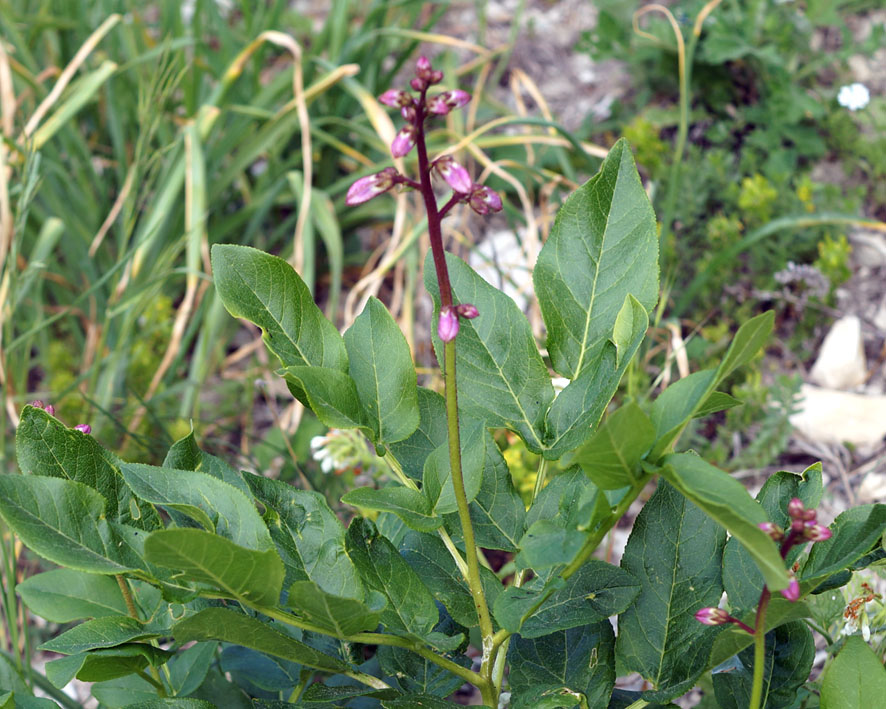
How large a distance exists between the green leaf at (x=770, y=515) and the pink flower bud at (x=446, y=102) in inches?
18.6

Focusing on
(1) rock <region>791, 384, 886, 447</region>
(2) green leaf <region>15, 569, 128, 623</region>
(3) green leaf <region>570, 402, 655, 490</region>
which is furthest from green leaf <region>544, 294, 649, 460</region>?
(1) rock <region>791, 384, 886, 447</region>

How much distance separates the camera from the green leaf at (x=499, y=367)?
2.94 ft

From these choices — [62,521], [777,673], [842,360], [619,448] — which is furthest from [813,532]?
[842,360]

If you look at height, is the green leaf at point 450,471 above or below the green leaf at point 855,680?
above

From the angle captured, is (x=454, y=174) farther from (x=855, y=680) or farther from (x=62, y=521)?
(x=855, y=680)

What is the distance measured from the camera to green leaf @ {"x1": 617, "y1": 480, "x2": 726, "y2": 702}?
2.96ft

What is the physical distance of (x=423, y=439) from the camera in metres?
0.93

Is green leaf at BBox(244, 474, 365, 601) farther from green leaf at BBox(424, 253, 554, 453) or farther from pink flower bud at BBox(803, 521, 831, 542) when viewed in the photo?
pink flower bud at BBox(803, 521, 831, 542)

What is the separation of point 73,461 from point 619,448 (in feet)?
1.65

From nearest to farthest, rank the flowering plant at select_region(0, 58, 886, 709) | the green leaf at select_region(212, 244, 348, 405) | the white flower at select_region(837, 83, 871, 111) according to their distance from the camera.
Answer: the flowering plant at select_region(0, 58, 886, 709) → the green leaf at select_region(212, 244, 348, 405) → the white flower at select_region(837, 83, 871, 111)

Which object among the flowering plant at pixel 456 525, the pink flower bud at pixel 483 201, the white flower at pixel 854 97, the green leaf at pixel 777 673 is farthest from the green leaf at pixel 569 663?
the white flower at pixel 854 97

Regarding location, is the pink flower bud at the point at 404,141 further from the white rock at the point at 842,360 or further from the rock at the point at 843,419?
the white rock at the point at 842,360

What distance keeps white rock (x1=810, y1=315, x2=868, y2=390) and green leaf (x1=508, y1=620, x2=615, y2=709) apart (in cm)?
150

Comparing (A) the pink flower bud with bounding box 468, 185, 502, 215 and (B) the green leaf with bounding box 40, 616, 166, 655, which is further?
(B) the green leaf with bounding box 40, 616, 166, 655
